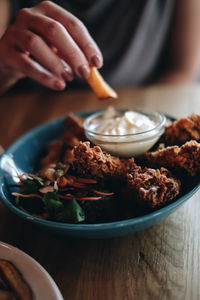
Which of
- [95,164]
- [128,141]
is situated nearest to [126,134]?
[128,141]

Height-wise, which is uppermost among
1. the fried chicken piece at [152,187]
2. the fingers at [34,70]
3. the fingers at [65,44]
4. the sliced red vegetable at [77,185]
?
the fingers at [65,44]

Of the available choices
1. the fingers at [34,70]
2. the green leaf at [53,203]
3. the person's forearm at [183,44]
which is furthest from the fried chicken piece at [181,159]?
the person's forearm at [183,44]

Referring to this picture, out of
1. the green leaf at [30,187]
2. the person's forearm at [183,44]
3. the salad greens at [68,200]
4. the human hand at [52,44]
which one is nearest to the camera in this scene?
the salad greens at [68,200]

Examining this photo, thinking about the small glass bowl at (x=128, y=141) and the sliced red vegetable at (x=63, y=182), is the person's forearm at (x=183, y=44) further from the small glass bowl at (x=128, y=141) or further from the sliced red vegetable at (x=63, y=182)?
the sliced red vegetable at (x=63, y=182)

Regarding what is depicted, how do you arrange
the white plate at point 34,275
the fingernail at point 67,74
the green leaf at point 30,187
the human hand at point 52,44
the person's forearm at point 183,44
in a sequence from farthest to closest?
the person's forearm at point 183,44, the fingernail at point 67,74, the human hand at point 52,44, the green leaf at point 30,187, the white plate at point 34,275

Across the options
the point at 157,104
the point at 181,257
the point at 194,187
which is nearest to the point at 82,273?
the point at 181,257

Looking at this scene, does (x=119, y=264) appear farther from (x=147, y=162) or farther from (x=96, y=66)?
(x=96, y=66)

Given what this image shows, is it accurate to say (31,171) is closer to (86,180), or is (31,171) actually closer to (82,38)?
(86,180)
